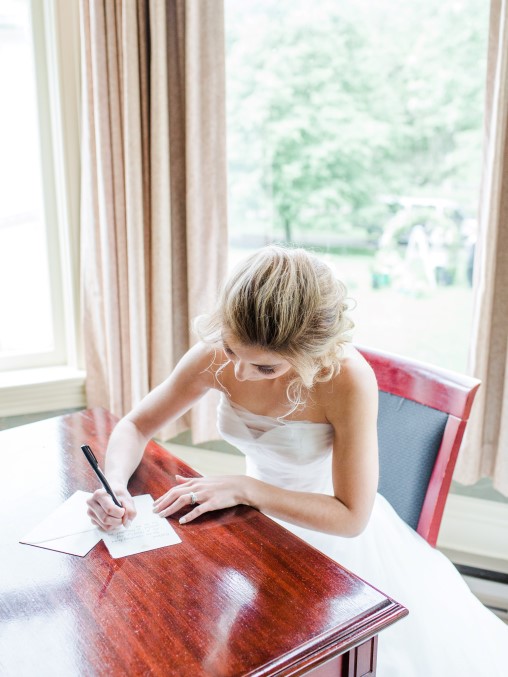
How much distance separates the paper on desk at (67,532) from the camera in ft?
3.69

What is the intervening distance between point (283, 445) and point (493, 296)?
0.96 metres

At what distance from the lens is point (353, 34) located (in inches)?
92.0

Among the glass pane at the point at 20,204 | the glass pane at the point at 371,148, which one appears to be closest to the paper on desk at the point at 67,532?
the glass pane at the point at 20,204

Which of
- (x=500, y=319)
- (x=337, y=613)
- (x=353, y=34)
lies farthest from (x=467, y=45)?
(x=337, y=613)

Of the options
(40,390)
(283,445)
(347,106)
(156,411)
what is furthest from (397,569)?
(347,106)

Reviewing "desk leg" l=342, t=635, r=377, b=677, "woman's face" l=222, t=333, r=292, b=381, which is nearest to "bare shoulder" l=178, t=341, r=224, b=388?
"woman's face" l=222, t=333, r=292, b=381

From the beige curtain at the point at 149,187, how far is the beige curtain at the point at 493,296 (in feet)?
2.98

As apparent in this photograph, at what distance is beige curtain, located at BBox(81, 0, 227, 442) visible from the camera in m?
2.14

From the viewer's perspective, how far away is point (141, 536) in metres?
1.16

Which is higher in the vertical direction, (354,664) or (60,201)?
(60,201)

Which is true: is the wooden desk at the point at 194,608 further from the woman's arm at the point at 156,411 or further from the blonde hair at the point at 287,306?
the blonde hair at the point at 287,306

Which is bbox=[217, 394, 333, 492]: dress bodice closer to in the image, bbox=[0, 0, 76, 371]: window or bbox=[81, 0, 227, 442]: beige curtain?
bbox=[81, 0, 227, 442]: beige curtain

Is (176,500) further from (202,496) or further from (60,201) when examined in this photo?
(60,201)

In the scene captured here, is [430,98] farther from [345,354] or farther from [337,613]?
[337,613]
